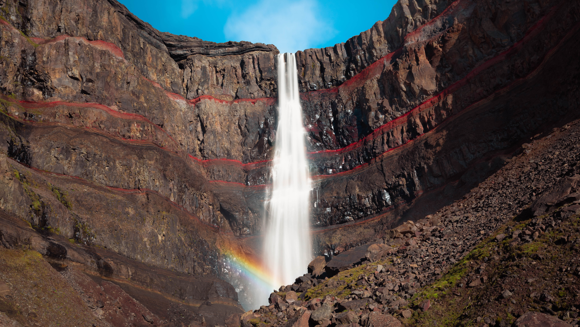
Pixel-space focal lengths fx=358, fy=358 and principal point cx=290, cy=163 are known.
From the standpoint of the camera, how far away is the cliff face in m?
26.4

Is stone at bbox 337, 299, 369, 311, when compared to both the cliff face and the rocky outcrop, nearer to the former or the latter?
the rocky outcrop

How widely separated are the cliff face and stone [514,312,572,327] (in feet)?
58.3

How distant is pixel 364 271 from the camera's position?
18.3m

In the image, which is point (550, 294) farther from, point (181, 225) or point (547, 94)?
point (181, 225)

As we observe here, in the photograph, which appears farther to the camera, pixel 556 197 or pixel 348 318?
pixel 556 197

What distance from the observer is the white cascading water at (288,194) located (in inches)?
1548

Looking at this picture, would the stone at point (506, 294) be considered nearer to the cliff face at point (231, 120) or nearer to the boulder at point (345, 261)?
the boulder at point (345, 261)

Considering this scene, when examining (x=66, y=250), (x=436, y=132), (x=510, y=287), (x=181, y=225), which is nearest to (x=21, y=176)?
(x=66, y=250)

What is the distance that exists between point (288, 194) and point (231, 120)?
13.2m

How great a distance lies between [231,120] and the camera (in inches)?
1911

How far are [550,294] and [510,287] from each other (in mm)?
1150

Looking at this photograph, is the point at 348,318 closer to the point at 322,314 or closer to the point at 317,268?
the point at 322,314

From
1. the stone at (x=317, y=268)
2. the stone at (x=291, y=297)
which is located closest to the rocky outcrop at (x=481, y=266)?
the stone at (x=291, y=297)

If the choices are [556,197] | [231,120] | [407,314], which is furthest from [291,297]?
[231,120]
